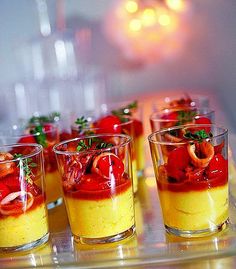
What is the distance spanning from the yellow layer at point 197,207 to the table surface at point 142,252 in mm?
25

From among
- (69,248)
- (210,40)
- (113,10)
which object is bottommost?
(69,248)

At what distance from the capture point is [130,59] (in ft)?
8.99

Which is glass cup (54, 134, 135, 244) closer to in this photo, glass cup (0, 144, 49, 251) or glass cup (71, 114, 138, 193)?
glass cup (0, 144, 49, 251)

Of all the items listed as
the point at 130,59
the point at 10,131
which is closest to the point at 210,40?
the point at 130,59

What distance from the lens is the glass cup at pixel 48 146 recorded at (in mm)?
1246

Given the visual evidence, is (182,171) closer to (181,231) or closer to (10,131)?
(181,231)

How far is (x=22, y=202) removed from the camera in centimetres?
101

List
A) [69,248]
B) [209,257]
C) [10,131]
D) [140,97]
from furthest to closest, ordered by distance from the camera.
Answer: [140,97] → [10,131] → [69,248] → [209,257]

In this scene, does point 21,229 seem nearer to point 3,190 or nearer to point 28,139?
point 3,190

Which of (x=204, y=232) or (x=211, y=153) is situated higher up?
(x=211, y=153)

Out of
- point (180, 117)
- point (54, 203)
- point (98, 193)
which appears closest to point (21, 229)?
point (98, 193)

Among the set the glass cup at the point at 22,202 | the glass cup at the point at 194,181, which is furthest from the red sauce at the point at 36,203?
the glass cup at the point at 194,181

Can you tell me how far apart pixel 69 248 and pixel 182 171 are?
Answer: 24 cm

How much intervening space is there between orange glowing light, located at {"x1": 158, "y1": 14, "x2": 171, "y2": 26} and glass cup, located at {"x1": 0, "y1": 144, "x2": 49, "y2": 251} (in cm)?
171
